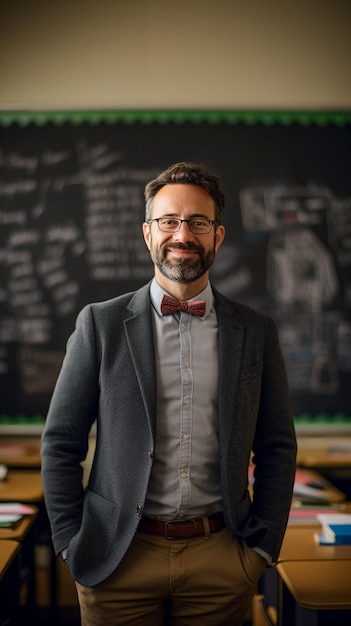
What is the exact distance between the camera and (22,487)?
261cm

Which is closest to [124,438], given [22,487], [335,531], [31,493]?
[335,531]

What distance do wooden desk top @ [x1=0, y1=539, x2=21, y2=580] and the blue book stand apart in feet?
3.39

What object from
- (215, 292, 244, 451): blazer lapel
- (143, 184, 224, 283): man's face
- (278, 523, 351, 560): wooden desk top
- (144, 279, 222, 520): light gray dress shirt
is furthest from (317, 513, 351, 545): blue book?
(143, 184, 224, 283): man's face

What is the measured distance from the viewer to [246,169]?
3.20m

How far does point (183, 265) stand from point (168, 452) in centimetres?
54

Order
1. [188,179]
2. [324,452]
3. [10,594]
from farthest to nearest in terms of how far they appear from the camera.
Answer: [324,452] → [10,594] → [188,179]

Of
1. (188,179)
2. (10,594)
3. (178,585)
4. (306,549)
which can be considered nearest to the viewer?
(178,585)

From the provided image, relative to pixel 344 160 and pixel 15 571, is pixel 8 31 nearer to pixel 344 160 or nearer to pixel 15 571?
pixel 344 160

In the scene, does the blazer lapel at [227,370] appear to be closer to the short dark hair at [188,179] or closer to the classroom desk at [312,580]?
the short dark hair at [188,179]

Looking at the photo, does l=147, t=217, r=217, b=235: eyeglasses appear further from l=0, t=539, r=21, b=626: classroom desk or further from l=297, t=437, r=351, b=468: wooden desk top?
l=297, t=437, r=351, b=468: wooden desk top

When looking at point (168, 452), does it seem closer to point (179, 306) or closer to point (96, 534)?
point (96, 534)

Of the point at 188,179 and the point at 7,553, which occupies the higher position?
the point at 188,179

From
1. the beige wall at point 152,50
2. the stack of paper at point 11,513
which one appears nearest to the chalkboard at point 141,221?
the beige wall at point 152,50

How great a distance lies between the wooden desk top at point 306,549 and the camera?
1.91 m
